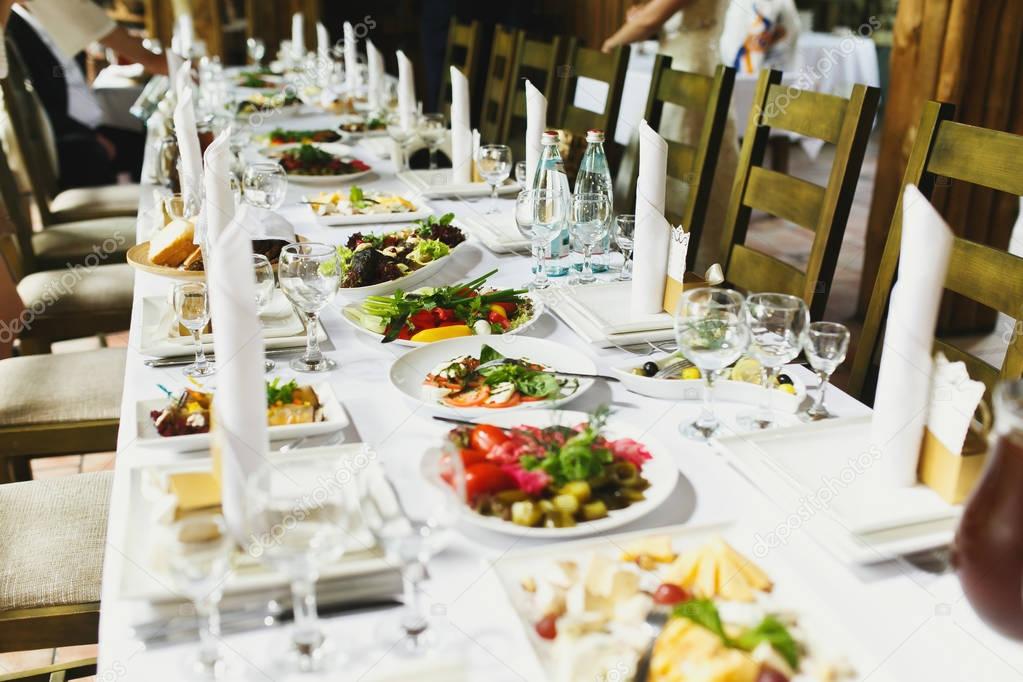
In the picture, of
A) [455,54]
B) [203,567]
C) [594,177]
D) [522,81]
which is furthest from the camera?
[455,54]

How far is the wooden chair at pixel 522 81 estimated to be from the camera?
3.36 metres

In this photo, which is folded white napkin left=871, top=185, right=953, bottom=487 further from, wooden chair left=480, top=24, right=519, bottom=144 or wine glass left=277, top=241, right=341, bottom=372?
wooden chair left=480, top=24, right=519, bottom=144

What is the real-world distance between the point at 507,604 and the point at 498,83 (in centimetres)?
359

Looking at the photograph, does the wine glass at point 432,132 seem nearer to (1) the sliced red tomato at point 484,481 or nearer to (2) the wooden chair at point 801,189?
(2) the wooden chair at point 801,189

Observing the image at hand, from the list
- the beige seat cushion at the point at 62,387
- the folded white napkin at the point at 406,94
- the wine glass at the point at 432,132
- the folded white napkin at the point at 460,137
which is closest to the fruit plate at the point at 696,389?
the beige seat cushion at the point at 62,387

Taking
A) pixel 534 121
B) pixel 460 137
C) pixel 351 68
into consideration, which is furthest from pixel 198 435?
pixel 351 68

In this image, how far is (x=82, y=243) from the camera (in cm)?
308

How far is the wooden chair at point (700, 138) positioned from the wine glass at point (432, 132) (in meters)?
0.59

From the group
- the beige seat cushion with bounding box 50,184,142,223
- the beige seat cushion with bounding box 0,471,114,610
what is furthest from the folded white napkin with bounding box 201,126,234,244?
the beige seat cushion with bounding box 50,184,142,223

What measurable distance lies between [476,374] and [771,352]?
41 centimetres

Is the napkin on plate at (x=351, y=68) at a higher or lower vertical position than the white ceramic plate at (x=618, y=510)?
higher

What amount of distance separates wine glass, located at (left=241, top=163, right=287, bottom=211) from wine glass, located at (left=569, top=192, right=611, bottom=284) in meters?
0.72

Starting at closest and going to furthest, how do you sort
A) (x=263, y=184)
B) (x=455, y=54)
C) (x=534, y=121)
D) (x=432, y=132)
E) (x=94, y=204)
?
(x=263, y=184), (x=534, y=121), (x=432, y=132), (x=94, y=204), (x=455, y=54)

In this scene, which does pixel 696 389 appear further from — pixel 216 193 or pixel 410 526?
pixel 216 193
